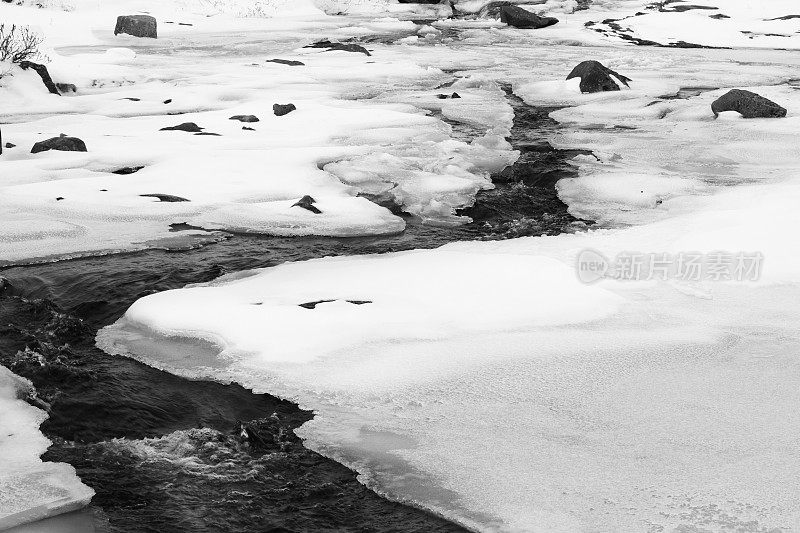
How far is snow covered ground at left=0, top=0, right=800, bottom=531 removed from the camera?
3.51 meters

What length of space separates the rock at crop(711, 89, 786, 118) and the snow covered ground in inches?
9.8

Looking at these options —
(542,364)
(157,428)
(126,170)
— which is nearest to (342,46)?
(126,170)

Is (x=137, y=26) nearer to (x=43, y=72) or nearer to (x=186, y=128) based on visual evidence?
(x=43, y=72)

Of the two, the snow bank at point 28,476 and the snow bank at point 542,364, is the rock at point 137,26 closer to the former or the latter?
the snow bank at point 542,364

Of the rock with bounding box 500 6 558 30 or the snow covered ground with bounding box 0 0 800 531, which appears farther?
the rock with bounding box 500 6 558 30

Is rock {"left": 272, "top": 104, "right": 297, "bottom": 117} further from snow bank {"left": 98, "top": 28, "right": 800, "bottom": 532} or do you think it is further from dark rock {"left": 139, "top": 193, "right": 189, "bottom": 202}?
snow bank {"left": 98, "top": 28, "right": 800, "bottom": 532}

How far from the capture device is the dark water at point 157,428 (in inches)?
132

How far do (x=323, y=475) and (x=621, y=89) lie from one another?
11.4 meters

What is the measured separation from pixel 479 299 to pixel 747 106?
24.5 ft

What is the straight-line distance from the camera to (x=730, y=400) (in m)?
4.00

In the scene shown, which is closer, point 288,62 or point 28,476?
point 28,476

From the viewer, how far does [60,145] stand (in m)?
8.95

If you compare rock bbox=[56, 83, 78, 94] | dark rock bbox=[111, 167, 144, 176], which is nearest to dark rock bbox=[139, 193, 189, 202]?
dark rock bbox=[111, 167, 144, 176]

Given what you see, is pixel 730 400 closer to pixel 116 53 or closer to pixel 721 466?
pixel 721 466
